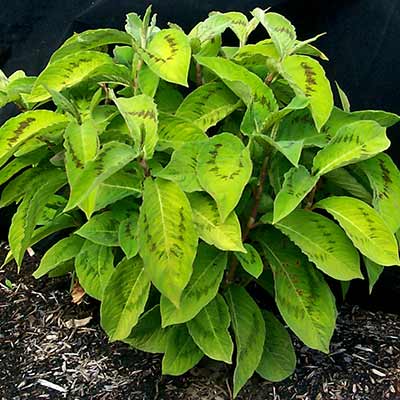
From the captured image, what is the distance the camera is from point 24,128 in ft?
6.40

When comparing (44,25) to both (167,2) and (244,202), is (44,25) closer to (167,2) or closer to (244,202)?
(167,2)

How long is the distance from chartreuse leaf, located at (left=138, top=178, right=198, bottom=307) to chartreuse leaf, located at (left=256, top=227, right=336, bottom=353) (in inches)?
14.5

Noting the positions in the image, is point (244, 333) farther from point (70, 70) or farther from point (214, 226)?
point (70, 70)

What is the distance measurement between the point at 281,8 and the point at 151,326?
3.79ft

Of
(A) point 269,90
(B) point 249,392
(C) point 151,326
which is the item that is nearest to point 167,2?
(A) point 269,90

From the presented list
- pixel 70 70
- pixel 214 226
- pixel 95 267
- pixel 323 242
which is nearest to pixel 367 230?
pixel 323 242

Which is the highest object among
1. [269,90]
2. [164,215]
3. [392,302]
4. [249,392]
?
[269,90]

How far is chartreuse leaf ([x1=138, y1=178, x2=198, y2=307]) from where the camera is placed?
166cm

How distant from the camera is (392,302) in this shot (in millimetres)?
2615

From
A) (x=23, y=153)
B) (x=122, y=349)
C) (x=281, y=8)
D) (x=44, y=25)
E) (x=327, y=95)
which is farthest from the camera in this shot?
(x=44, y=25)

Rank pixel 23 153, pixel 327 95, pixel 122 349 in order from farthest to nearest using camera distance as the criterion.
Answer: pixel 122 349, pixel 23 153, pixel 327 95

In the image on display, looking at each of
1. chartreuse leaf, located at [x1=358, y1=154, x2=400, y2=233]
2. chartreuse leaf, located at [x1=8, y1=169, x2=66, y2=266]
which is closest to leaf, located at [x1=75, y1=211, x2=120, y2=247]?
chartreuse leaf, located at [x1=8, y1=169, x2=66, y2=266]

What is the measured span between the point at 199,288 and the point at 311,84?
578 mm

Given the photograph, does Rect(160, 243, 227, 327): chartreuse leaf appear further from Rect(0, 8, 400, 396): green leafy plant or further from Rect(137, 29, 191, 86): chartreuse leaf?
Rect(137, 29, 191, 86): chartreuse leaf
